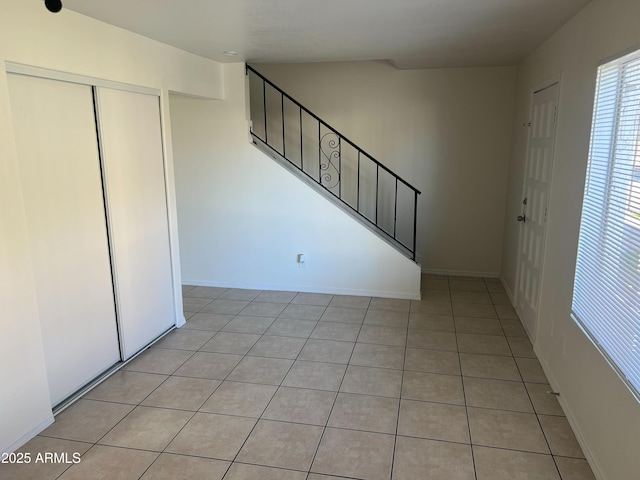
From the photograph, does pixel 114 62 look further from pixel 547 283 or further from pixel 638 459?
pixel 638 459

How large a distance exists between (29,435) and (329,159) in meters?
4.22

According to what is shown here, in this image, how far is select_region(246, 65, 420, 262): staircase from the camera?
5633mm

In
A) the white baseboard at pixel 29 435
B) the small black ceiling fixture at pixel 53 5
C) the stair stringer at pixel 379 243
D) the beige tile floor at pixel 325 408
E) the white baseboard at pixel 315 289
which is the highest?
the small black ceiling fixture at pixel 53 5

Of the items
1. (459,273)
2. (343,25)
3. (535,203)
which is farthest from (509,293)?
(343,25)

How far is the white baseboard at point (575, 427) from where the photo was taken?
7.28 ft

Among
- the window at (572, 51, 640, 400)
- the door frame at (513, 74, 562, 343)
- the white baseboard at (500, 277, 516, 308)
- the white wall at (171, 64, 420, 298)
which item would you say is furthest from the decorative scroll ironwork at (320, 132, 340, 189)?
the window at (572, 51, 640, 400)

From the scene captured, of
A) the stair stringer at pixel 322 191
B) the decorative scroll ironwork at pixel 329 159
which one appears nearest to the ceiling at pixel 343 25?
the stair stringer at pixel 322 191

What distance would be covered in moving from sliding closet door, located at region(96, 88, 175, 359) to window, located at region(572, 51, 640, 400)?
3.08 meters

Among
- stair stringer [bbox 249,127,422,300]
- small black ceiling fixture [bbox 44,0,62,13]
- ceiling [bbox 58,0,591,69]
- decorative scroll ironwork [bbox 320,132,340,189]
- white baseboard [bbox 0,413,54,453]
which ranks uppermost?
ceiling [bbox 58,0,591,69]

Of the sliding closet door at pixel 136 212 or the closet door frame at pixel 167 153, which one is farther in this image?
the sliding closet door at pixel 136 212

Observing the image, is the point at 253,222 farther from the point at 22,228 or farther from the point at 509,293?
the point at 509,293

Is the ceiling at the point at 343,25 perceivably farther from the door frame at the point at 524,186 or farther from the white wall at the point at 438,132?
the white wall at the point at 438,132

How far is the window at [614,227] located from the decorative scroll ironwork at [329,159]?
3433mm

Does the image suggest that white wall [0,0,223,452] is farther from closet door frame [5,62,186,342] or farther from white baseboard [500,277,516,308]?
white baseboard [500,277,516,308]
